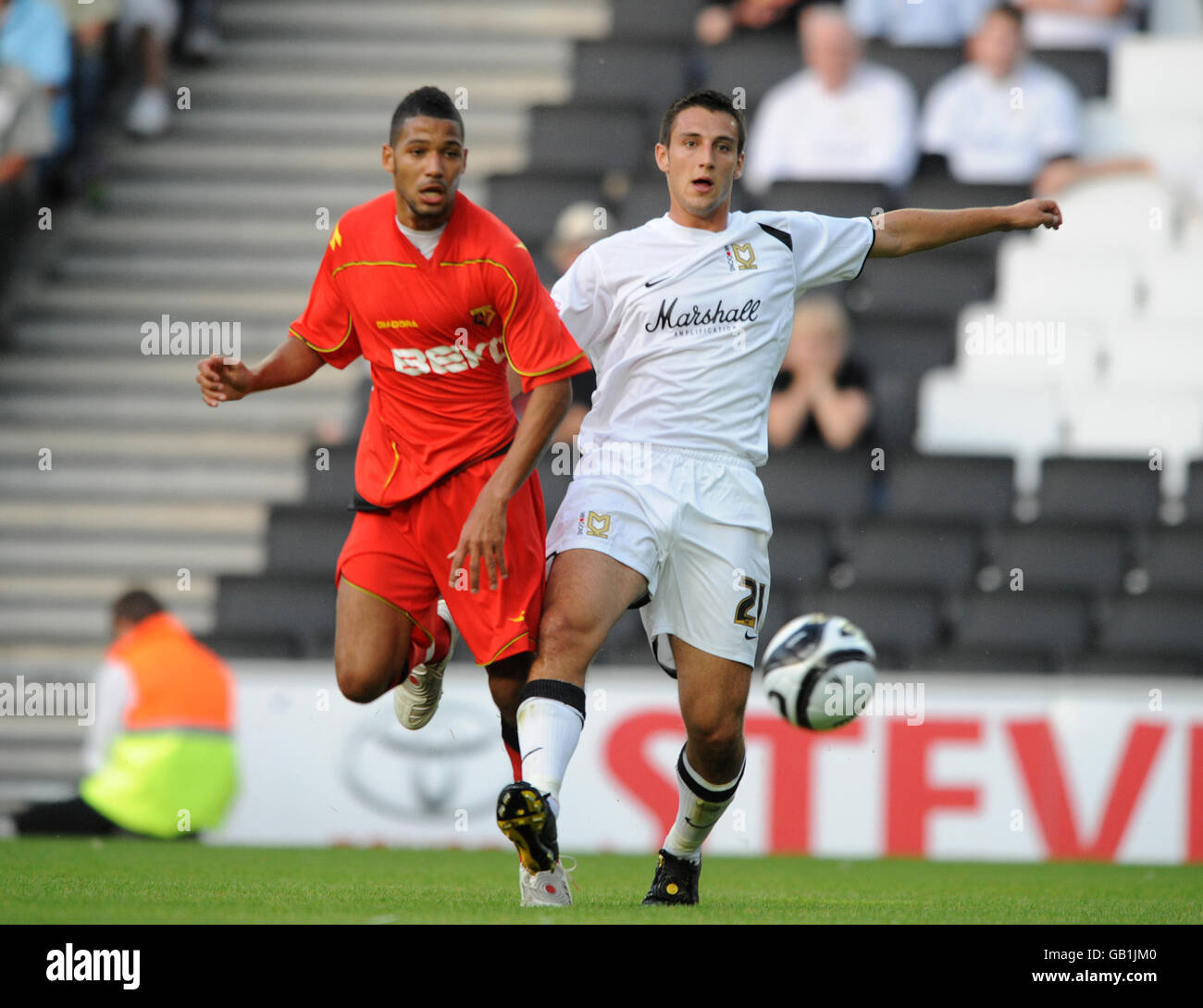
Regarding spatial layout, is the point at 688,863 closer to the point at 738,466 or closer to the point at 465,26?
the point at 738,466

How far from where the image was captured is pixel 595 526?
5801 millimetres

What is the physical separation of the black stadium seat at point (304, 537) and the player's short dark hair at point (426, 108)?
225 inches

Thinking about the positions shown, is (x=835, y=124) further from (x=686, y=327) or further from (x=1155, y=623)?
(x=686, y=327)

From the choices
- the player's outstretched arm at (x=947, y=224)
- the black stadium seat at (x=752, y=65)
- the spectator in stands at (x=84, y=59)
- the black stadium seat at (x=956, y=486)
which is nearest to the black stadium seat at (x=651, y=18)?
the black stadium seat at (x=752, y=65)

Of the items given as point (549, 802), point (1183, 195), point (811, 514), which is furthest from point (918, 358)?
point (549, 802)

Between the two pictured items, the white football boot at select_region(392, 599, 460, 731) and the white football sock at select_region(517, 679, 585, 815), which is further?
the white football boot at select_region(392, 599, 460, 731)

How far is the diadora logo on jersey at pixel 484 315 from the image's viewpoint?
578 cm

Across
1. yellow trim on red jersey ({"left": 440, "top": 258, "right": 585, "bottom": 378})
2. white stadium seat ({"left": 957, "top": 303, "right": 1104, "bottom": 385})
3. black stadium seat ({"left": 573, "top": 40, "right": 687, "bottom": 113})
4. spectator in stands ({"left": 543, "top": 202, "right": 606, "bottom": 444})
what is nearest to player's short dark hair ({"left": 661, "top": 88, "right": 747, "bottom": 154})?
yellow trim on red jersey ({"left": 440, "top": 258, "right": 585, "bottom": 378})

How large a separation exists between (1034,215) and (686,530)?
1.59 meters

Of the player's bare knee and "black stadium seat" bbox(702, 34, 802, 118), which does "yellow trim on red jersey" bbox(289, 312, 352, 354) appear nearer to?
the player's bare knee

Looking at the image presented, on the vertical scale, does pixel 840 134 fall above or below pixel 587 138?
below

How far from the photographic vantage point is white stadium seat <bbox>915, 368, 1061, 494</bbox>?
1170cm

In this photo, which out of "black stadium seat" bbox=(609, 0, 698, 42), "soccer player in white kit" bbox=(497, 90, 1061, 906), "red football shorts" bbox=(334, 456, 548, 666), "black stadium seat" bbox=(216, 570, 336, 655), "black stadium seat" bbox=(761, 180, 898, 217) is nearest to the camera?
"soccer player in white kit" bbox=(497, 90, 1061, 906)

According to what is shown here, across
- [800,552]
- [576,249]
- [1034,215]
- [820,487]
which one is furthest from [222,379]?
[820,487]
